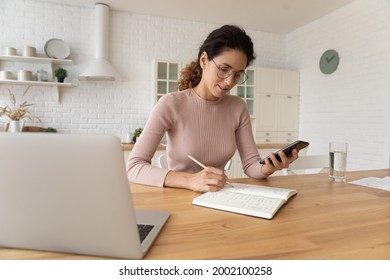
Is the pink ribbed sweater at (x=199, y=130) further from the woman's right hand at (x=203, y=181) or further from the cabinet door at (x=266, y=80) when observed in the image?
the cabinet door at (x=266, y=80)

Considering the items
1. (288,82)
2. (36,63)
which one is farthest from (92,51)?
(288,82)

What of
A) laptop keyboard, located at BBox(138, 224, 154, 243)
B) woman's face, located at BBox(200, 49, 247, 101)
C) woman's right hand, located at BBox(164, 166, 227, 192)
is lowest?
laptop keyboard, located at BBox(138, 224, 154, 243)

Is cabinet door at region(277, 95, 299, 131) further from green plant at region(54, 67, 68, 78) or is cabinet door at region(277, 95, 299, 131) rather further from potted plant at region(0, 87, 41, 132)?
potted plant at region(0, 87, 41, 132)

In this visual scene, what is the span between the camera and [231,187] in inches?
39.8

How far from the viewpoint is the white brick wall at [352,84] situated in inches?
114

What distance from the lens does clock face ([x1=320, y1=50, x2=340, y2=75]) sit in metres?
3.45

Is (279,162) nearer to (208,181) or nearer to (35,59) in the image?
(208,181)

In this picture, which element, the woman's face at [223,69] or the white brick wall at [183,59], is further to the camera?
the white brick wall at [183,59]

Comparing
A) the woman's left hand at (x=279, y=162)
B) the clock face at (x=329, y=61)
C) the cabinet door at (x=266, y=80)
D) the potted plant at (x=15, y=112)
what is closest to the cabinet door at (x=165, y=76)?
the cabinet door at (x=266, y=80)

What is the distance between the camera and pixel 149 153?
3.93 feet

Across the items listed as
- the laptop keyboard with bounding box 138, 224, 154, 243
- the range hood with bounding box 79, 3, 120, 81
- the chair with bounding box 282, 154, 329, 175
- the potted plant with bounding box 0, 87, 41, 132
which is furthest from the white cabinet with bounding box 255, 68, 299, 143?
the laptop keyboard with bounding box 138, 224, 154, 243

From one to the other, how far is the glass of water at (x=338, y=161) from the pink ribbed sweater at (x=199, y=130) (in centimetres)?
34

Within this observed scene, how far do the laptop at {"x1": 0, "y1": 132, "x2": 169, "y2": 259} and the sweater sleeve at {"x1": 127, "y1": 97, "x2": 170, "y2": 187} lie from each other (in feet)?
1.63
